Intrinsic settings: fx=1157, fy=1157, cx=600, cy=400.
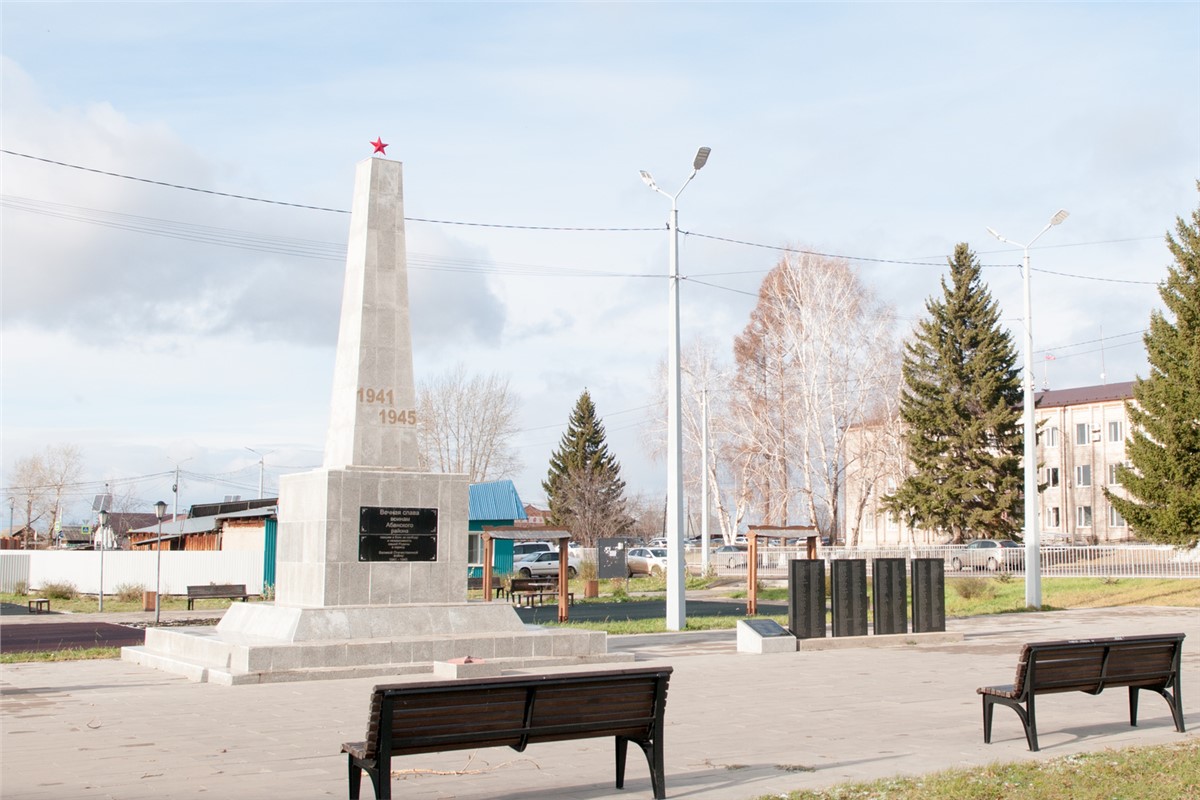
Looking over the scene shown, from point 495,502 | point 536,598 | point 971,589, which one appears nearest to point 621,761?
point 971,589

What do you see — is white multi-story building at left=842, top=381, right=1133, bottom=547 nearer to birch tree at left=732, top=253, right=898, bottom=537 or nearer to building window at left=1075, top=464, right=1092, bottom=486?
building window at left=1075, top=464, right=1092, bottom=486

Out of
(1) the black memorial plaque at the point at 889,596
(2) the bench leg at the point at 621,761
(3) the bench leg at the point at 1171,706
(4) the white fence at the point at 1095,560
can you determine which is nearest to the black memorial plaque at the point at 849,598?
(1) the black memorial plaque at the point at 889,596

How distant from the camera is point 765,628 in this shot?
18125mm

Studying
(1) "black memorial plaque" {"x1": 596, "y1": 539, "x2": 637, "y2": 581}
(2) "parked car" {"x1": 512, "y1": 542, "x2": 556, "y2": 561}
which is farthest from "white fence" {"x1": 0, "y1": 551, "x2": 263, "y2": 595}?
(2) "parked car" {"x1": 512, "y1": 542, "x2": 556, "y2": 561}

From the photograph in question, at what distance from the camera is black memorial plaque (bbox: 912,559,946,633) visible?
764 inches

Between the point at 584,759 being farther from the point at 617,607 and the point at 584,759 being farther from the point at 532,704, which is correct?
the point at 617,607

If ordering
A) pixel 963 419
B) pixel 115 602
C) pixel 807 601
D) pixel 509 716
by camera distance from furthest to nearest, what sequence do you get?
pixel 963 419 → pixel 115 602 → pixel 807 601 → pixel 509 716

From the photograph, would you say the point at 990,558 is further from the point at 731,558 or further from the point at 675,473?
the point at 675,473

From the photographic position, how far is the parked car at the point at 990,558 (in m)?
42.7

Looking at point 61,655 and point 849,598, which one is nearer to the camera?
point 61,655

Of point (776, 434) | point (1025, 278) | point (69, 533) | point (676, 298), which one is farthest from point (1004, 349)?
point (69, 533)

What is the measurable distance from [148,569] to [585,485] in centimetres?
3251

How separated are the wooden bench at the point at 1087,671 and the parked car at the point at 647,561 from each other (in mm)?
39364

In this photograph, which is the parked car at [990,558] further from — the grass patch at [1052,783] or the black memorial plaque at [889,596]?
the grass patch at [1052,783]
